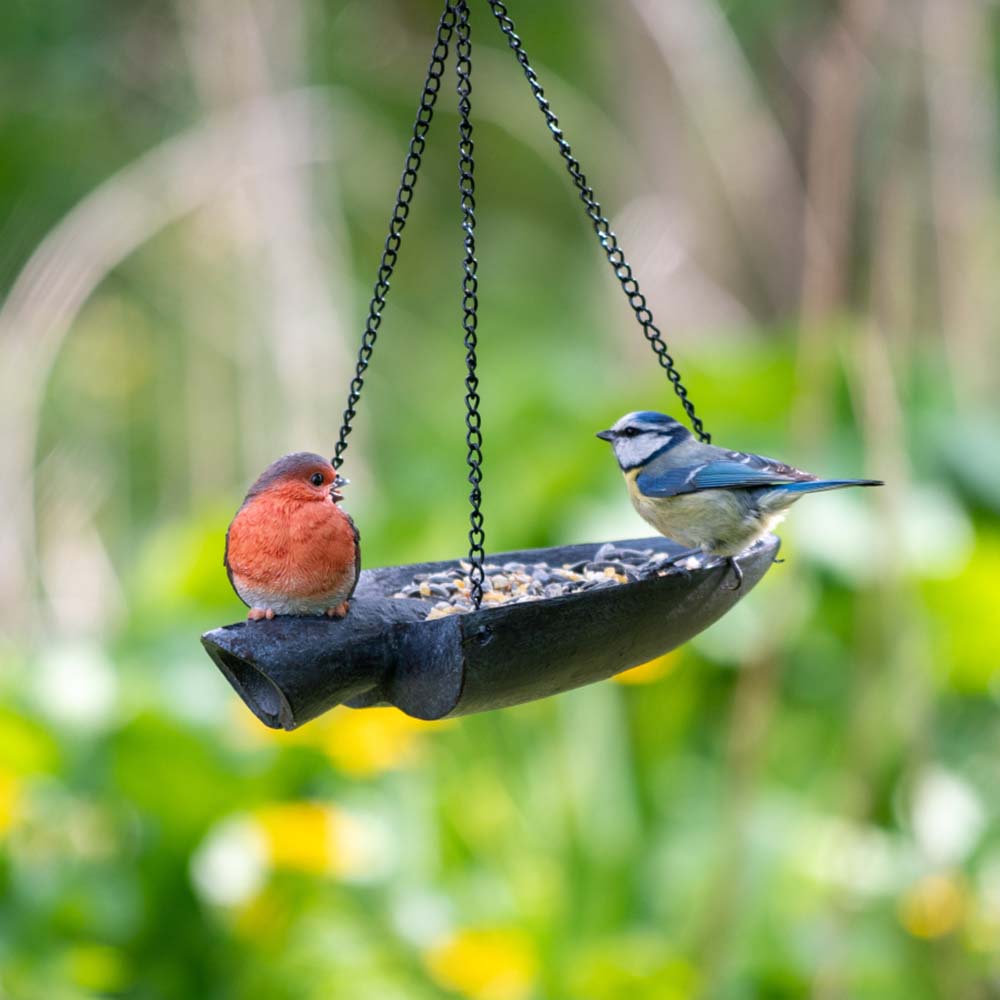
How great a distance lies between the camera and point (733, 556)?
2.27 metres

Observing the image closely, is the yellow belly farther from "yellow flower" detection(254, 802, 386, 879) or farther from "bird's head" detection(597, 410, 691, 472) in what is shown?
"yellow flower" detection(254, 802, 386, 879)

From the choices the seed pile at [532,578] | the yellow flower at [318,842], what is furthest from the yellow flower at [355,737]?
the seed pile at [532,578]

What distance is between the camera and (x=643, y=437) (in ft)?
8.03

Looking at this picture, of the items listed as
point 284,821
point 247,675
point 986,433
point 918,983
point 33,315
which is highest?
point 33,315

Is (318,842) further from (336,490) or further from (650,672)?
(336,490)

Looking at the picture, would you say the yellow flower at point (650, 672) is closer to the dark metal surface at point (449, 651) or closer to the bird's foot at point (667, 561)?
the bird's foot at point (667, 561)

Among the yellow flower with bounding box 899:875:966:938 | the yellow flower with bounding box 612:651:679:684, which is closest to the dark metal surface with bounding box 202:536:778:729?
the yellow flower with bounding box 612:651:679:684

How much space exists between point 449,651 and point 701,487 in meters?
0.71

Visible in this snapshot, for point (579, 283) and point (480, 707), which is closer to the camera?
point (480, 707)

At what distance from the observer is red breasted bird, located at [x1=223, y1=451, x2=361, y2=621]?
6.40ft

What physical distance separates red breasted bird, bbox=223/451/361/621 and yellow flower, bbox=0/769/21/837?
1.88 metres

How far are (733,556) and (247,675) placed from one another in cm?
83

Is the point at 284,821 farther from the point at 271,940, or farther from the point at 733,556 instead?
the point at 733,556

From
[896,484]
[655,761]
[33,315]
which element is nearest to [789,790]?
[655,761]
